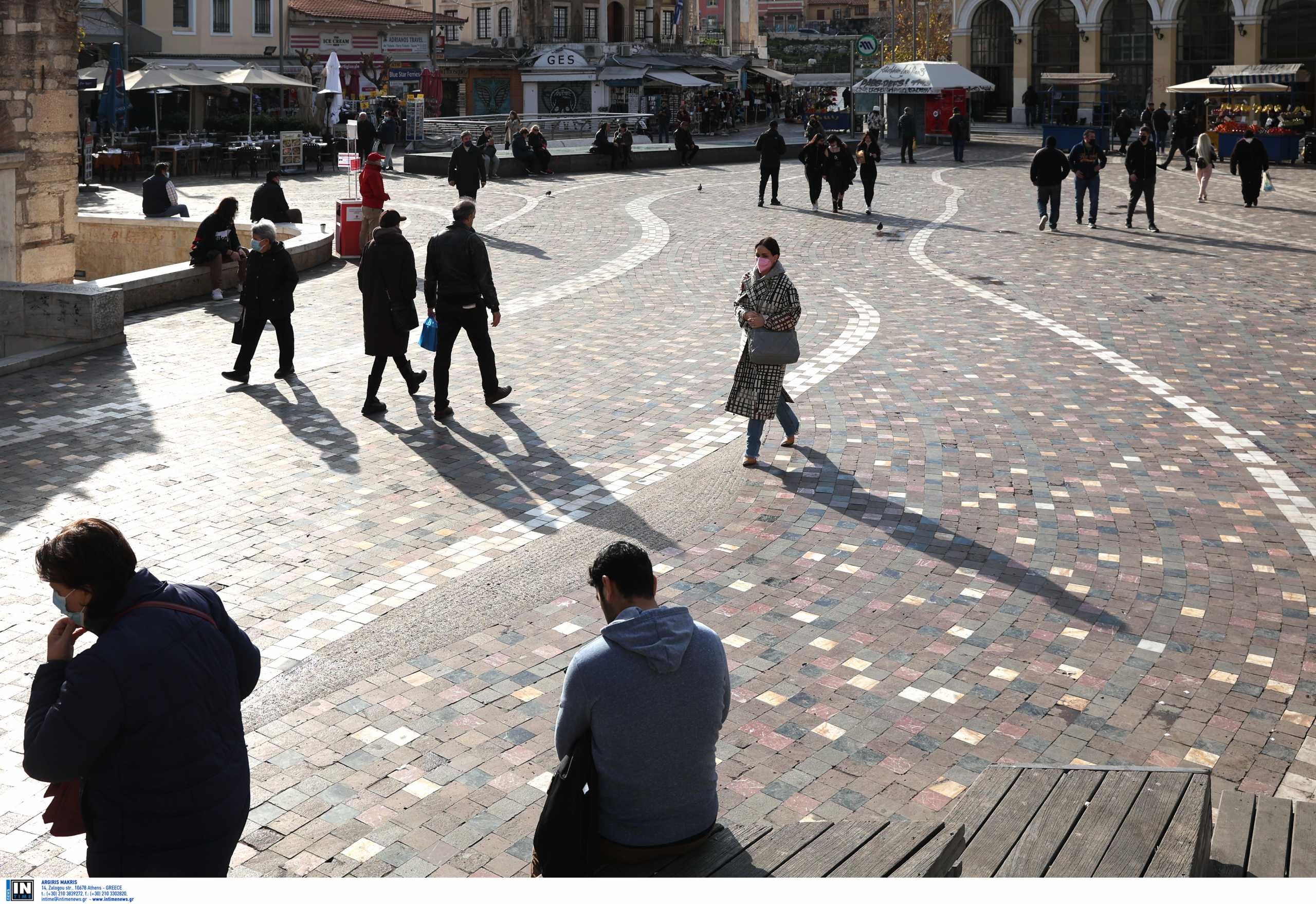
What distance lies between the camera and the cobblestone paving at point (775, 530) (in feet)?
19.4

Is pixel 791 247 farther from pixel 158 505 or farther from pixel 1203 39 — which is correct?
pixel 1203 39

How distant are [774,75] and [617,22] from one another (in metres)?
13.4

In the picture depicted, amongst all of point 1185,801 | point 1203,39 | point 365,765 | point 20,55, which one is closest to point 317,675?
point 365,765

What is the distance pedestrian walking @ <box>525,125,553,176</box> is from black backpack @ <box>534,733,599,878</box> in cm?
3042

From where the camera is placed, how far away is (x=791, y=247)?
853 inches

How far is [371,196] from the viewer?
19.8 meters

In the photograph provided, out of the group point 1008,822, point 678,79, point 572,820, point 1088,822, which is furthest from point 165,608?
point 678,79

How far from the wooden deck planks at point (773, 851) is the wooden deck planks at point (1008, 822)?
454 millimetres

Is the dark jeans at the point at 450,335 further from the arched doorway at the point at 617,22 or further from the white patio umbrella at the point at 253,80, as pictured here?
the arched doorway at the point at 617,22

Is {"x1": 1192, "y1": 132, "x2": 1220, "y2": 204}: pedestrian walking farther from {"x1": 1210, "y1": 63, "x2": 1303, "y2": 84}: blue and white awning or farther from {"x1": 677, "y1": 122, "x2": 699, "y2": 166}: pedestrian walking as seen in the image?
{"x1": 1210, "y1": 63, "x2": 1303, "y2": 84}: blue and white awning

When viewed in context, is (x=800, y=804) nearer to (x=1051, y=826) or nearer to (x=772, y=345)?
(x=1051, y=826)

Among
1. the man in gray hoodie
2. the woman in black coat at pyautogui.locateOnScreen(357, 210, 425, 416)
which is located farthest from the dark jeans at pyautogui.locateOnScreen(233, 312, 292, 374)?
the man in gray hoodie

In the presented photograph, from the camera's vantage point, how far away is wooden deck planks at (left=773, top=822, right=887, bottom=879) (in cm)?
409

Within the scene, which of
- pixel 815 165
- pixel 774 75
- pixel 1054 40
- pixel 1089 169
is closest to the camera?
pixel 1089 169
